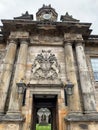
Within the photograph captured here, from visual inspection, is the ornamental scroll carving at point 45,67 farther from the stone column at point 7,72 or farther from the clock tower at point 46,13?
the clock tower at point 46,13

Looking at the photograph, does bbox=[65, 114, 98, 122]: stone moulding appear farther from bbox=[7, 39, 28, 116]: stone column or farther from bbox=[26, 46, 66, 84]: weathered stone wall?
bbox=[7, 39, 28, 116]: stone column

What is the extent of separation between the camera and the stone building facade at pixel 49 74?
940 centimetres

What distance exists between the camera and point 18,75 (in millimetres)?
10805

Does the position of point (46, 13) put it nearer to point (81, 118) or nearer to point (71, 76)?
point (71, 76)

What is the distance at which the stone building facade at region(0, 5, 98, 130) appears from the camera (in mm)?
9398

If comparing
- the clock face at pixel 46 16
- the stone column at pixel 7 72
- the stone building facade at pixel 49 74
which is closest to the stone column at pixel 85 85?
the stone building facade at pixel 49 74

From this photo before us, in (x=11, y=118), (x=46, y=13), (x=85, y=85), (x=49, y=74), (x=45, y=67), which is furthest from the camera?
(x=46, y=13)

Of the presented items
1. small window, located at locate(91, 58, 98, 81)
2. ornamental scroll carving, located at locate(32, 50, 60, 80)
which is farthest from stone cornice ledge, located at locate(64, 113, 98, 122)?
small window, located at locate(91, 58, 98, 81)

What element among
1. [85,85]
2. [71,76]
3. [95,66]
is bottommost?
[85,85]

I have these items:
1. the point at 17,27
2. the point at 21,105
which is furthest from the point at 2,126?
the point at 17,27

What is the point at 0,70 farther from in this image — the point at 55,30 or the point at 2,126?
the point at 55,30

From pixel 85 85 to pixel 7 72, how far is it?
521cm

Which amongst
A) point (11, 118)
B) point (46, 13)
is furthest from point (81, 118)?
point (46, 13)

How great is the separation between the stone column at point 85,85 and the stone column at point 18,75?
12.7 feet
